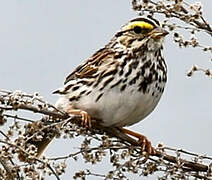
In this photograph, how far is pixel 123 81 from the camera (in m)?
3.24

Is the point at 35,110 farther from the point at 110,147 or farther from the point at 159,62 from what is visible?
the point at 159,62

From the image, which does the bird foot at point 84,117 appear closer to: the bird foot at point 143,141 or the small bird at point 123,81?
the small bird at point 123,81

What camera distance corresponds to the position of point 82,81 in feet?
11.4

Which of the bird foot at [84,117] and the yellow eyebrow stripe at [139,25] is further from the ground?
the yellow eyebrow stripe at [139,25]

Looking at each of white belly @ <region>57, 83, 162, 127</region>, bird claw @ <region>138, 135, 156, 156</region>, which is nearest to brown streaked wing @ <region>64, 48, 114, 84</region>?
white belly @ <region>57, 83, 162, 127</region>

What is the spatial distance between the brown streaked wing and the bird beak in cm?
29

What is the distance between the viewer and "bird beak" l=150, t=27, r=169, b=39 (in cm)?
326

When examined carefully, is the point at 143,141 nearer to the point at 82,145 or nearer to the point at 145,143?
the point at 145,143

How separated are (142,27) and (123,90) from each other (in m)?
0.46

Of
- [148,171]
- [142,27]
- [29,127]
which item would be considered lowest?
[148,171]

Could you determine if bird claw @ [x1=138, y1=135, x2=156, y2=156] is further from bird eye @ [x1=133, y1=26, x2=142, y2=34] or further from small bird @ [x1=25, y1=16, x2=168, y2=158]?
bird eye @ [x1=133, y1=26, x2=142, y2=34]

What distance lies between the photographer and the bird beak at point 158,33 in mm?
3265

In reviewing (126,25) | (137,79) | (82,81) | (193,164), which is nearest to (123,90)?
(137,79)

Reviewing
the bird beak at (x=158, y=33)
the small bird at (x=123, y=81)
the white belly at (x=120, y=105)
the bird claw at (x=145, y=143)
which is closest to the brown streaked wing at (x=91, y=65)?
the small bird at (x=123, y=81)
